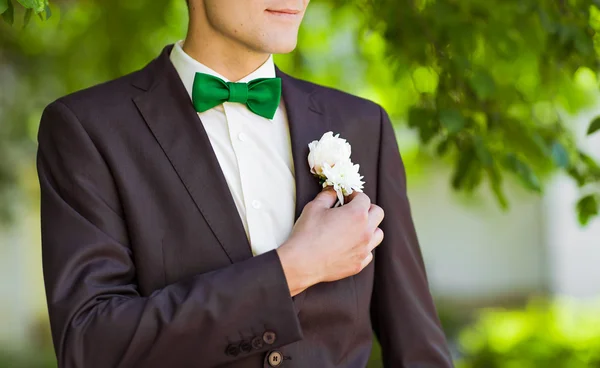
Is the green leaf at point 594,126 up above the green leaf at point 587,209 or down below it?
above

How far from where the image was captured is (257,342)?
2.22 meters

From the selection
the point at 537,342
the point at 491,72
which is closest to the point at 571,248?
the point at 537,342

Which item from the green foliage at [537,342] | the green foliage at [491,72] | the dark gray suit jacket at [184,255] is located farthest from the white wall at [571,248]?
the dark gray suit jacket at [184,255]

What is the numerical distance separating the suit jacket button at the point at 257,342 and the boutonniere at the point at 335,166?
17.1 inches

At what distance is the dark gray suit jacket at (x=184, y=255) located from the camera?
86.1 inches

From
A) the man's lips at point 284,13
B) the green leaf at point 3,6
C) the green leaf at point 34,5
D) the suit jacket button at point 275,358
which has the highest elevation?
the green leaf at point 3,6

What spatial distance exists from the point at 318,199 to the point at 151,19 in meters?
4.15

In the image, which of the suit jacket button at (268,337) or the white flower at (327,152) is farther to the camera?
the white flower at (327,152)

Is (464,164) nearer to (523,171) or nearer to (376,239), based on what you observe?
(523,171)

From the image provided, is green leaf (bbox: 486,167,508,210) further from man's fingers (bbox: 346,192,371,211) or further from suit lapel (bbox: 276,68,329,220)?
man's fingers (bbox: 346,192,371,211)

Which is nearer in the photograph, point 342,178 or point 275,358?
point 275,358

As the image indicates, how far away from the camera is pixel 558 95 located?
15.2 ft

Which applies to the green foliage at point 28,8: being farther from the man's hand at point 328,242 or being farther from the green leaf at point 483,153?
the green leaf at point 483,153

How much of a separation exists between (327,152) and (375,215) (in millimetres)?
208
